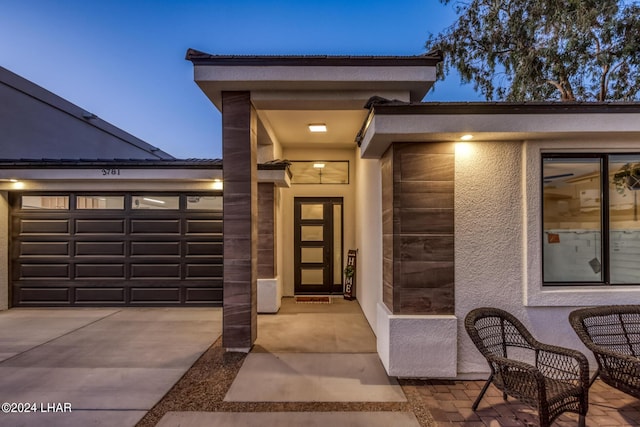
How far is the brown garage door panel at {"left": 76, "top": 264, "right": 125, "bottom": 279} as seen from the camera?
6.72m

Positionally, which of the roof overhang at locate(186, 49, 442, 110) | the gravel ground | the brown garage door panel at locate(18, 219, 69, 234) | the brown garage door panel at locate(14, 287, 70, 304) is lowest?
the gravel ground

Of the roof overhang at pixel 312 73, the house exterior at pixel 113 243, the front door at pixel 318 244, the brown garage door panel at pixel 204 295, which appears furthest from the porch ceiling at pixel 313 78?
the brown garage door panel at pixel 204 295

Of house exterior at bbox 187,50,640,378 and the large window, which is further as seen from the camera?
the large window

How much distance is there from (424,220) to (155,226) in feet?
18.3

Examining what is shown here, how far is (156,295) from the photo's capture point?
672 centimetres

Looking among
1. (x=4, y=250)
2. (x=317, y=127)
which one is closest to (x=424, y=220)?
(x=317, y=127)

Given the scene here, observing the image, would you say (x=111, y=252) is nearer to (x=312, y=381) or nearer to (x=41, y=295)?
(x=41, y=295)

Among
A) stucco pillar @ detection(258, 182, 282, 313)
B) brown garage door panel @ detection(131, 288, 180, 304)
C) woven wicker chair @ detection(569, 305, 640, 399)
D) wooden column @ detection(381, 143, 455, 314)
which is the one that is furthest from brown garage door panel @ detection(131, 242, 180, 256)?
woven wicker chair @ detection(569, 305, 640, 399)

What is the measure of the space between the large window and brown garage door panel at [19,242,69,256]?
27.6 feet

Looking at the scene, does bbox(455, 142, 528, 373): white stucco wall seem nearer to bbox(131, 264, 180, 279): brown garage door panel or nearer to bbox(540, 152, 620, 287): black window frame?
bbox(540, 152, 620, 287): black window frame

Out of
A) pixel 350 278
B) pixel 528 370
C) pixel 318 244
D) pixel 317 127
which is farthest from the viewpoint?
pixel 318 244

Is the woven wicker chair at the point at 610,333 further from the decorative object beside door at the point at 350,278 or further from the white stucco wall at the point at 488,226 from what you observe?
the decorative object beside door at the point at 350,278

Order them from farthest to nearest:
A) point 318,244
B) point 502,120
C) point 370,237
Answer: point 318,244 → point 370,237 → point 502,120

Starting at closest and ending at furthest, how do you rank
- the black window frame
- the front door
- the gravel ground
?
the gravel ground < the black window frame < the front door
